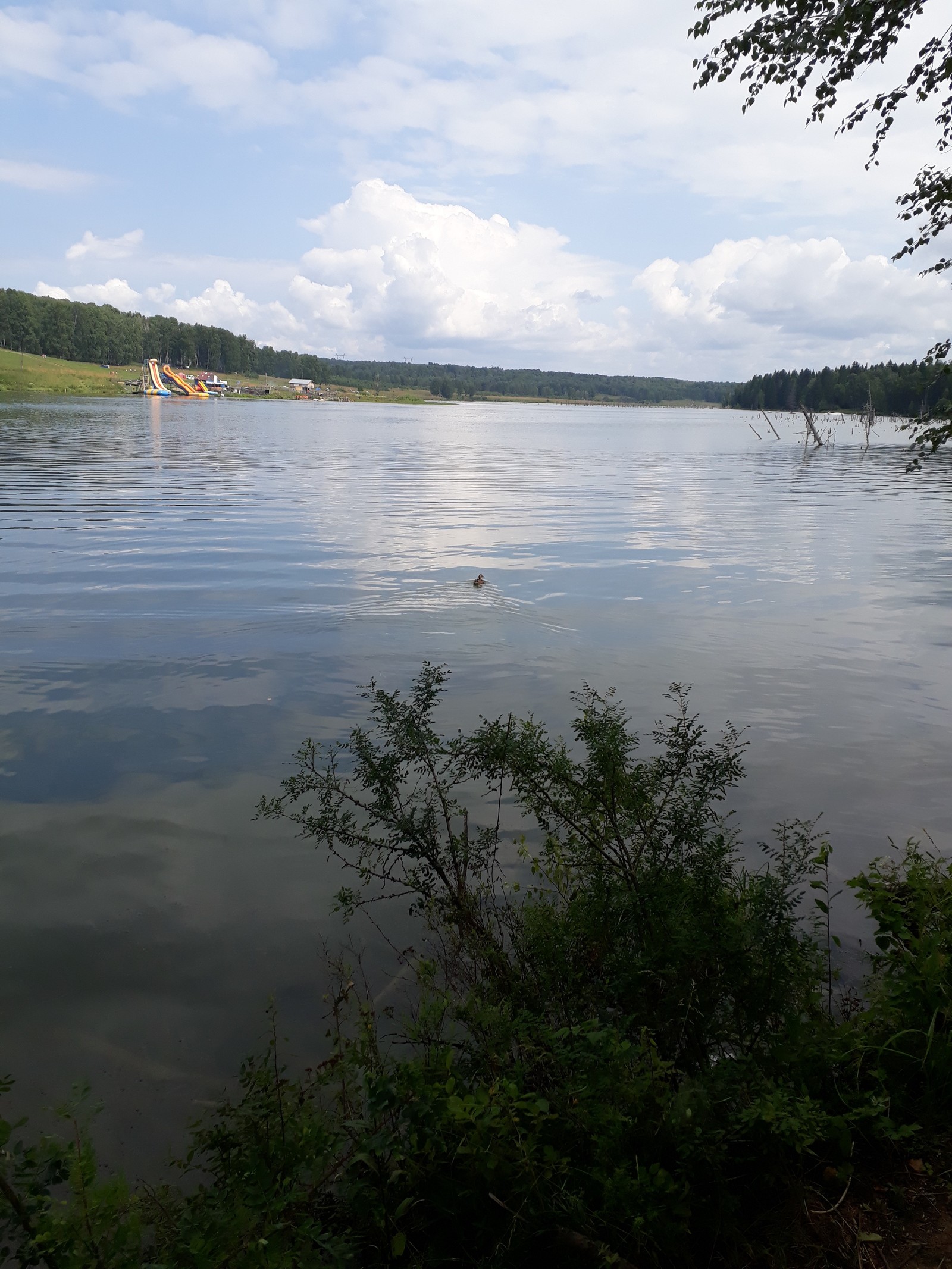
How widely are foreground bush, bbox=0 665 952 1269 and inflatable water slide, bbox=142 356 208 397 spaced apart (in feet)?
553

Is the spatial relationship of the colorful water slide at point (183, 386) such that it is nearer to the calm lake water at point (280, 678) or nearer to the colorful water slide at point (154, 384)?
the colorful water slide at point (154, 384)

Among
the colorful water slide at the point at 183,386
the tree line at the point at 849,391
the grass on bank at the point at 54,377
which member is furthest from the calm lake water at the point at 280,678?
the colorful water slide at the point at 183,386

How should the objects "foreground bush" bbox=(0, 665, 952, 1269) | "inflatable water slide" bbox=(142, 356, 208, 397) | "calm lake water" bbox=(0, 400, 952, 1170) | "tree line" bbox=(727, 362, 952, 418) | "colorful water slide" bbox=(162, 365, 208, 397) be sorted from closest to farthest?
"foreground bush" bbox=(0, 665, 952, 1269) → "calm lake water" bbox=(0, 400, 952, 1170) → "tree line" bbox=(727, 362, 952, 418) → "inflatable water slide" bbox=(142, 356, 208, 397) → "colorful water slide" bbox=(162, 365, 208, 397)

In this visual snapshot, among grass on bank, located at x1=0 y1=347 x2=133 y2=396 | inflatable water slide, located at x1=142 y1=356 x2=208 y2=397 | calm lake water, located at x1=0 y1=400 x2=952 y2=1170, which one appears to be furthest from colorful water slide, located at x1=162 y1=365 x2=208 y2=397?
calm lake water, located at x1=0 y1=400 x2=952 y2=1170

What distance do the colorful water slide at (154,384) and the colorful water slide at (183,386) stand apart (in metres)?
6.31

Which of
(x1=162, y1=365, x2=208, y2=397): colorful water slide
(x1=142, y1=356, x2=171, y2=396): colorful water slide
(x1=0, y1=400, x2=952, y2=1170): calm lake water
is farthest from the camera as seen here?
(x1=162, y1=365, x2=208, y2=397): colorful water slide

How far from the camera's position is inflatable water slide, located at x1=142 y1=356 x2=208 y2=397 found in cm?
16038

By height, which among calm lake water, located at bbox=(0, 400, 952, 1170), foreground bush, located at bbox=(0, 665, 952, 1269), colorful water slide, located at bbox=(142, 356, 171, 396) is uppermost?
colorful water slide, located at bbox=(142, 356, 171, 396)

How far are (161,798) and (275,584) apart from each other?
33.4 feet

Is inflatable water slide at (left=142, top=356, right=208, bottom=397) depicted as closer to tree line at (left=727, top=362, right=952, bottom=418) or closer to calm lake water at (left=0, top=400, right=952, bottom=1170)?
tree line at (left=727, top=362, right=952, bottom=418)

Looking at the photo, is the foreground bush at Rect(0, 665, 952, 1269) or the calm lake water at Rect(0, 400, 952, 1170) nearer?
the foreground bush at Rect(0, 665, 952, 1269)

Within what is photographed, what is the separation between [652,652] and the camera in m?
14.0

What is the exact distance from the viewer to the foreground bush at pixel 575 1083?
305 cm

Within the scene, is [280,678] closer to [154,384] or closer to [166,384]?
[154,384]
